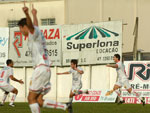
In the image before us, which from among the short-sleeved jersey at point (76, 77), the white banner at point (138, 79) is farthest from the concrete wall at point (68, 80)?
the short-sleeved jersey at point (76, 77)

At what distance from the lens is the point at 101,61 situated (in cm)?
2959

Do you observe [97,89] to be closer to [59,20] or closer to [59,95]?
[59,95]

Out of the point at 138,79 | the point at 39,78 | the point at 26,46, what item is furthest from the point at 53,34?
the point at 39,78

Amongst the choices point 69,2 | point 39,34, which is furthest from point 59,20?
point 39,34

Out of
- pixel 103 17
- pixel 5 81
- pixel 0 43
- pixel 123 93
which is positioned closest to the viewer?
pixel 5 81

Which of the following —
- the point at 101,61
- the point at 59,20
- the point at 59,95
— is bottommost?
the point at 59,95

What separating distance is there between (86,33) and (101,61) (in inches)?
79.0

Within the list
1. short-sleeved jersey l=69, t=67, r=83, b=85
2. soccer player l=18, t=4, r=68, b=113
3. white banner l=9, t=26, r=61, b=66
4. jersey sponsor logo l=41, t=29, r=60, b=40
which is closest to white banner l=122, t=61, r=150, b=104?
white banner l=9, t=26, r=61, b=66

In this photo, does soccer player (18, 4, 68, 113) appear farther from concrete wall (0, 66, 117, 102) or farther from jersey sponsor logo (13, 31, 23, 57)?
jersey sponsor logo (13, 31, 23, 57)

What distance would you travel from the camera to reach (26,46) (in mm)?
31547

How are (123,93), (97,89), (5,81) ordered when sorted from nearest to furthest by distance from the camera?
(5,81)
(123,93)
(97,89)

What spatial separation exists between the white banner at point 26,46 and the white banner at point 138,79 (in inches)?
201

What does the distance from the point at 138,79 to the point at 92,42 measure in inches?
165

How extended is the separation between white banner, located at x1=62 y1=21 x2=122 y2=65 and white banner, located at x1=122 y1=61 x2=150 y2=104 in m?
1.71
